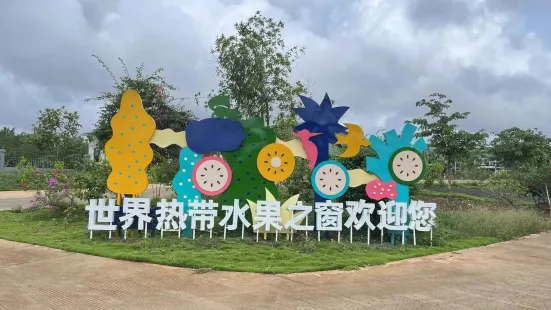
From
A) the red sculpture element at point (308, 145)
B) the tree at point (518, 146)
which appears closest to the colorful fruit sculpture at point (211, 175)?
the red sculpture element at point (308, 145)

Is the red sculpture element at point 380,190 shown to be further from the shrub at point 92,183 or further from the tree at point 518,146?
the tree at point 518,146

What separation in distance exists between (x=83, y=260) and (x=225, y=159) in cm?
323

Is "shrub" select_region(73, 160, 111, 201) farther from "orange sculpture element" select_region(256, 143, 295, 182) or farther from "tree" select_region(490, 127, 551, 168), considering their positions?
"tree" select_region(490, 127, 551, 168)

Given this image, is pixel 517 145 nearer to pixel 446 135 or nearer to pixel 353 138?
pixel 446 135

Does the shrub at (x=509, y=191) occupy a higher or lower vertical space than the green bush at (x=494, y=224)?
higher

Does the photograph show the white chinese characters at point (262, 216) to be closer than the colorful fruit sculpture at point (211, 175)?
Yes

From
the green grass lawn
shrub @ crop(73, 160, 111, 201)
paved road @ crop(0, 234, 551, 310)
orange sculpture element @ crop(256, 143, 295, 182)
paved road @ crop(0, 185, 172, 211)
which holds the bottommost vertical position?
paved road @ crop(0, 234, 551, 310)

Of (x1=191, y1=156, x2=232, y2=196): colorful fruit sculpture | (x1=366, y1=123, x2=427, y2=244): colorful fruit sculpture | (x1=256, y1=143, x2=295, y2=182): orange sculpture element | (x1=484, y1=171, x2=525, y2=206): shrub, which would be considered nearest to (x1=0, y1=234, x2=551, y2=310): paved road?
(x1=366, y1=123, x2=427, y2=244): colorful fruit sculpture

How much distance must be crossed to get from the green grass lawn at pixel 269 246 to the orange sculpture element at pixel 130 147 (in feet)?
3.32

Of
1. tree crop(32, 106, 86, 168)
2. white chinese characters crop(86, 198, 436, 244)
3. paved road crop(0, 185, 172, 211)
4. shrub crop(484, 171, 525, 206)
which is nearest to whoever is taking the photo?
white chinese characters crop(86, 198, 436, 244)

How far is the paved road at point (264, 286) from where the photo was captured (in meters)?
4.67

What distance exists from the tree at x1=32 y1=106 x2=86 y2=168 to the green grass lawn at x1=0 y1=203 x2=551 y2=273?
1343 centimetres

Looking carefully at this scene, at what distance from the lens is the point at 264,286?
5.30m

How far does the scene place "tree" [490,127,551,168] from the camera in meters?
28.8
